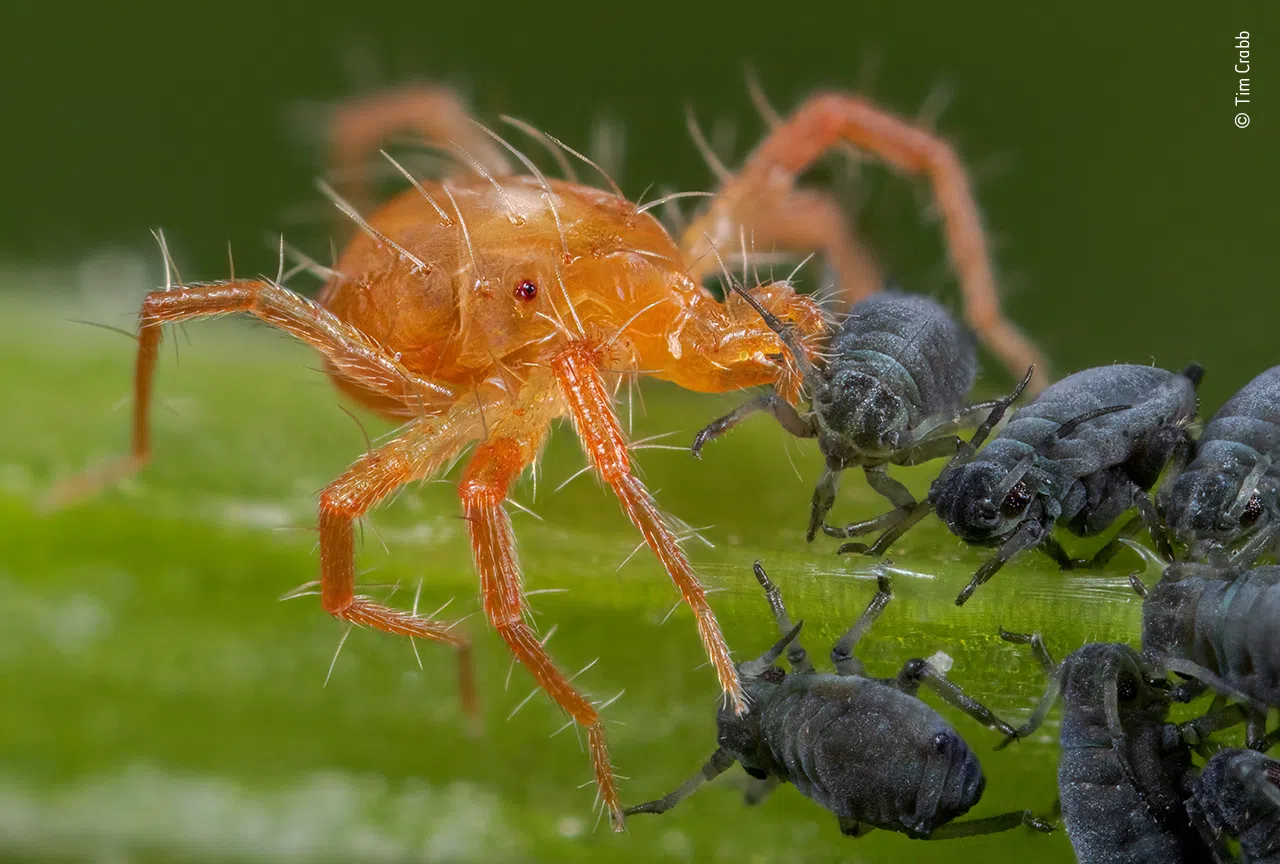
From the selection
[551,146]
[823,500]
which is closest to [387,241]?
[551,146]

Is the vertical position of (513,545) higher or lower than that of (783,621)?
higher

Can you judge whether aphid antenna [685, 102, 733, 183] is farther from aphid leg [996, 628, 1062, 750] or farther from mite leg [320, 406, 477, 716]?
aphid leg [996, 628, 1062, 750]

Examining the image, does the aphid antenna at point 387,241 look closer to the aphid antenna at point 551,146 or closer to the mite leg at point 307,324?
the mite leg at point 307,324

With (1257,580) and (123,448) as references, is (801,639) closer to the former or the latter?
(1257,580)

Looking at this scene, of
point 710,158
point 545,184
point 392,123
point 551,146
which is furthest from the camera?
point 392,123

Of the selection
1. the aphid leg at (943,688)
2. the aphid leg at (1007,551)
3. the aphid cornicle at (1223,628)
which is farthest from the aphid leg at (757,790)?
the aphid cornicle at (1223,628)

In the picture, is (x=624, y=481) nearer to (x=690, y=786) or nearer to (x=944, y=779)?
(x=690, y=786)

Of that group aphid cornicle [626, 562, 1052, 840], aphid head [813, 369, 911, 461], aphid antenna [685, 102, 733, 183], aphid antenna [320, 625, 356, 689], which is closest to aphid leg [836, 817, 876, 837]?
aphid cornicle [626, 562, 1052, 840]

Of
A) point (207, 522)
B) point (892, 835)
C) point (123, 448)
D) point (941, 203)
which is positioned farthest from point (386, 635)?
point (941, 203)
